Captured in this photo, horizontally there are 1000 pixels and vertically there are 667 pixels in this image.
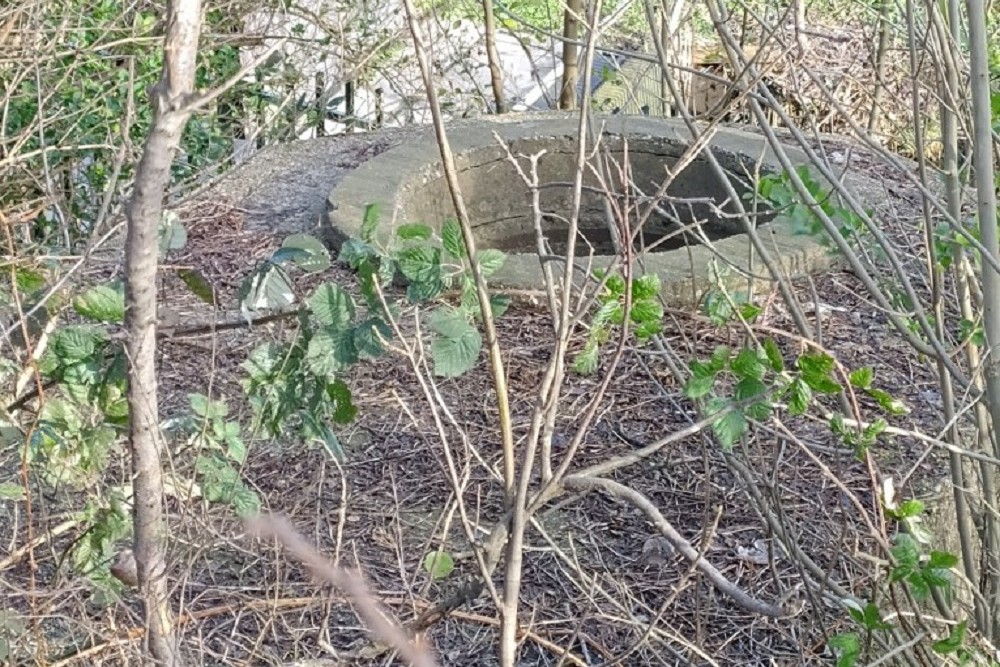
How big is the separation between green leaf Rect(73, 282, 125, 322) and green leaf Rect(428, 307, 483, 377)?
508 mm

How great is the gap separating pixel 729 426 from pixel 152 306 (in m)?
0.95

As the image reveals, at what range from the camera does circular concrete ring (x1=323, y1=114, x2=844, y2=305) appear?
453 cm

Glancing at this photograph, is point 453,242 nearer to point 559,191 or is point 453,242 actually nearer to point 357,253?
point 357,253

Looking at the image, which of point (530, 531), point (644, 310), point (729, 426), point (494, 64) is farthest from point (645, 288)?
point (494, 64)

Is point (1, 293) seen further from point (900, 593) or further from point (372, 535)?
point (900, 593)

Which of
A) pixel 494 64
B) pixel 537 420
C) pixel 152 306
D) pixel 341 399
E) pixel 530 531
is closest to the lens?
pixel 537 420

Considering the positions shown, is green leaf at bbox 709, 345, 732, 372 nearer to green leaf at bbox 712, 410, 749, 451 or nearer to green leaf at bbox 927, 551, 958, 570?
green leaf at bbox 712, 410, 749, 451

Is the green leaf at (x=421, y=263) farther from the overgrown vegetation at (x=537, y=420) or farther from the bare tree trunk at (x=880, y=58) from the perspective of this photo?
the bare tree trunk at (x=880, y=58)

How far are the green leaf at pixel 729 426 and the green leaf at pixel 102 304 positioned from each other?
995 millimetres

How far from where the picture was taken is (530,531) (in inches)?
119

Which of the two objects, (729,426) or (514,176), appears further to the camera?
(514,176)

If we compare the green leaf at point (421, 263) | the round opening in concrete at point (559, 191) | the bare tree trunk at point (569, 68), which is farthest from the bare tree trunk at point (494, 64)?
the green leaf at point (421, 263)

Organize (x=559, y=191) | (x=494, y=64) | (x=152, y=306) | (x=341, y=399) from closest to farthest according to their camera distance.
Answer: (x=152, y=306)
(x=341, y=399)
(x=559, y=191)
(x=494, y=64)

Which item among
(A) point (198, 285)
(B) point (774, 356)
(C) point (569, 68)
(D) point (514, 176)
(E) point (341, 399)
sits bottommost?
(D) point (514, 176)
